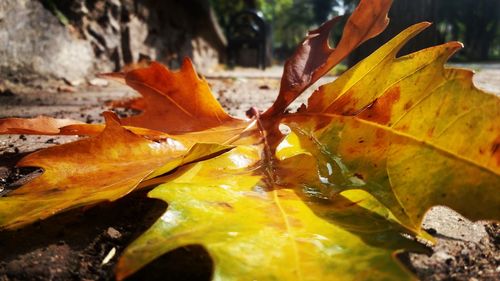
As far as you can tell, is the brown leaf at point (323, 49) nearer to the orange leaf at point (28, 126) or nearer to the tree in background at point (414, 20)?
the orange leaf at point (28, 126)

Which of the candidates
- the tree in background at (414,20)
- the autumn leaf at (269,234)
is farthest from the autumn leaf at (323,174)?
the tree in background at (414,20)

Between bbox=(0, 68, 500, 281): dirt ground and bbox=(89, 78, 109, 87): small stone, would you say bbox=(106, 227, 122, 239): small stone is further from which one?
bbox=(89, 78, 109, 87): small stone

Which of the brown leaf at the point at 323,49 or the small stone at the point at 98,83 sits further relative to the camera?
the small stone at the point at 98,83

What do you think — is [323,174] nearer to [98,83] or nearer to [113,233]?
[113,233]

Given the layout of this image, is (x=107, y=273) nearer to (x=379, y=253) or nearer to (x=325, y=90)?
(x=379, y=253)

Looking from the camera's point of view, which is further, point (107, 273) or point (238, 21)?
point (238, 21)

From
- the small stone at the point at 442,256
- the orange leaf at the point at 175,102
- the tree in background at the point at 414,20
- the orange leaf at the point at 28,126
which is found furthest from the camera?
the tree in background at the point at 414,20

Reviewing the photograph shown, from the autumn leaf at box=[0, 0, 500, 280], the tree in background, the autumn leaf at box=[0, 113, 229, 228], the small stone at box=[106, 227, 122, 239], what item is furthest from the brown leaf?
the tree in background

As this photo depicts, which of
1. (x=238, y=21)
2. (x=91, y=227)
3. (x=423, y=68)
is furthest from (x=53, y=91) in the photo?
(x=238, y=21)

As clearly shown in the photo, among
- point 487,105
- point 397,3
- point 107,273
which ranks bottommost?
point 107,273
